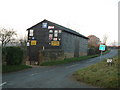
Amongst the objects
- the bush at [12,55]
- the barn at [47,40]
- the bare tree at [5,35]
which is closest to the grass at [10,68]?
the bush at [12,55]

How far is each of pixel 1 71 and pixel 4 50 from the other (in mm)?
2531

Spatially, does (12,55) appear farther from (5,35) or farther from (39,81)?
(5,35)

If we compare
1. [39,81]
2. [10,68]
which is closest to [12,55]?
[10,68]

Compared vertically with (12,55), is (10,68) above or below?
below

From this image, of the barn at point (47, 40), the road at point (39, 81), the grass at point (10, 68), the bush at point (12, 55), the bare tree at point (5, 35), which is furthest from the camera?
the bare tree at point (5, 35)

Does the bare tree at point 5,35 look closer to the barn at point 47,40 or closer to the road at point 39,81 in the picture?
the barn at point 47,40

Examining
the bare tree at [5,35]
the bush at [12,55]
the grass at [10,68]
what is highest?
the bare tree at [5,35]

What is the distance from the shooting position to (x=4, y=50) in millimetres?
14898

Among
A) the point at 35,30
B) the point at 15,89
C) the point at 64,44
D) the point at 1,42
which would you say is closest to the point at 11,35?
the point at 1,42

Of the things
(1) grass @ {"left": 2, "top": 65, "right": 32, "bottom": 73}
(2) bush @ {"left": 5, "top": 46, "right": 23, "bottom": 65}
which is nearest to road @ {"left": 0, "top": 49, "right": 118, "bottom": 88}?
(1) grass @ {"left": 2, "top": 65, "right": 32, "bottom": 73}

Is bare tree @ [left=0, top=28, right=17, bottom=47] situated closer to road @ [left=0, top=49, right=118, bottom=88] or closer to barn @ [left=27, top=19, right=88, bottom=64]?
barn @ [left=27, top=19, right=88, bottom=64]

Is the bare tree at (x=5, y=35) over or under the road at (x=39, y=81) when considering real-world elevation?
over

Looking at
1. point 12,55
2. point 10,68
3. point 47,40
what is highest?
point 47,40

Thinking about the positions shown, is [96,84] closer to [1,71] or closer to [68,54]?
[1,71]
